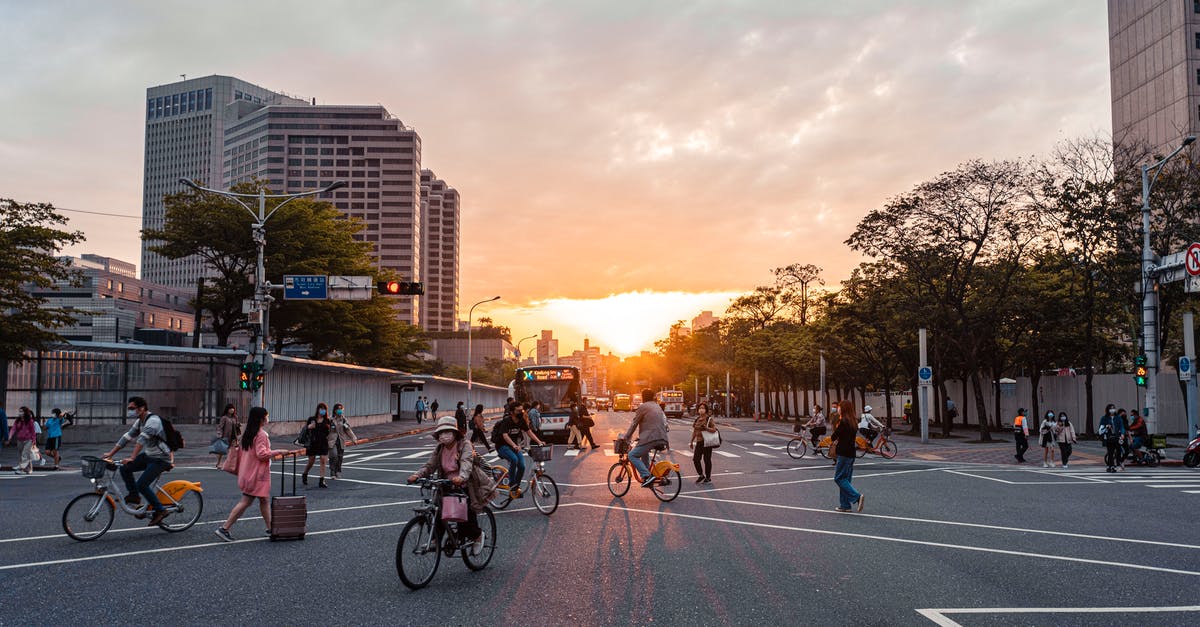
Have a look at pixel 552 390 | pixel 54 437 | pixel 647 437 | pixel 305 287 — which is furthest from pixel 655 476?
pixel 552 390

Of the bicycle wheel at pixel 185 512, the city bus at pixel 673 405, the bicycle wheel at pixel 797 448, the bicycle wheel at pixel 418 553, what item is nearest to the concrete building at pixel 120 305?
the city bus at pixel 673 405

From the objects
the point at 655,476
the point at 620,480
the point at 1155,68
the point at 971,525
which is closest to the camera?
the point at 971,525

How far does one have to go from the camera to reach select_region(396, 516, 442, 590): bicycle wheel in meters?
7.71

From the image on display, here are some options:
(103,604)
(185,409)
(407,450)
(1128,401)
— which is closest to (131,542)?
(103,604)

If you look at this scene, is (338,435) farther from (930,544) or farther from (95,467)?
(930,544)

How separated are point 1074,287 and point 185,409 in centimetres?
3923

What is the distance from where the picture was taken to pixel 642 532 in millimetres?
11438

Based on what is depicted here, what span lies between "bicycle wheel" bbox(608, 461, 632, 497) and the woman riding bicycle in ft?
24.1

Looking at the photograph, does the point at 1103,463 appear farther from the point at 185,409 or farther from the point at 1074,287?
the point at 185,409

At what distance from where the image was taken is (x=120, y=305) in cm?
12200

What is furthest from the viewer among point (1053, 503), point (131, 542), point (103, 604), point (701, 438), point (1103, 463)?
point (1103, 463)

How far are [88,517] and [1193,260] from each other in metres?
27.2

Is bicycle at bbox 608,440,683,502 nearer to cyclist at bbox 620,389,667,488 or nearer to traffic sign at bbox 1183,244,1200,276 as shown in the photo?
cyclist at bbox 620,389,667,488

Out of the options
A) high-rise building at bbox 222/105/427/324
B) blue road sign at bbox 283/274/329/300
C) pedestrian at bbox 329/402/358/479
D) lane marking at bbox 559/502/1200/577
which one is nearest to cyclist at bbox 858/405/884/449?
lane marking at bbox 559/502/1200/577
